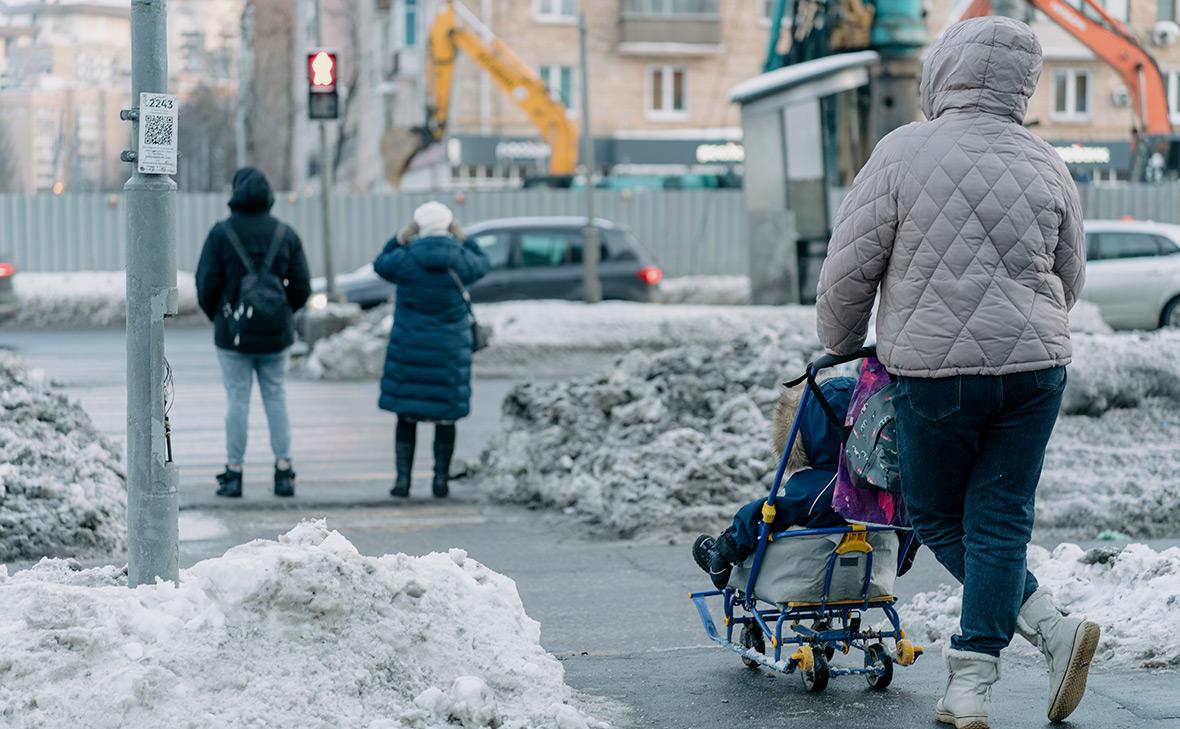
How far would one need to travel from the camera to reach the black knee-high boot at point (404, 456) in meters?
10.4

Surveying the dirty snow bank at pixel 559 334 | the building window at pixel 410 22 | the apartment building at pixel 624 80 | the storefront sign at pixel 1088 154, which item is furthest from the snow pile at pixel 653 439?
the building window at pixel 410 22

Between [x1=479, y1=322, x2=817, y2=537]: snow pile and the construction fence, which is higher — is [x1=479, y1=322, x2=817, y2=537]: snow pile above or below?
below

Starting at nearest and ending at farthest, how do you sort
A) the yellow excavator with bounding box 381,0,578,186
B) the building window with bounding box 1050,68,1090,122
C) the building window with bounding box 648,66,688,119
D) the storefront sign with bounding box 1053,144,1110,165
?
the yellow excavator with bounding box 381,0,578,186
the storefront sign with bounding box 1053,144,1110,165
the building window with bounding box 648,66,688,119
the building window with bounding box 1050,68,1090,122

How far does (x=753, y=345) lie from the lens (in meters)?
11.8

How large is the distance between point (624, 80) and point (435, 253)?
43.8 m

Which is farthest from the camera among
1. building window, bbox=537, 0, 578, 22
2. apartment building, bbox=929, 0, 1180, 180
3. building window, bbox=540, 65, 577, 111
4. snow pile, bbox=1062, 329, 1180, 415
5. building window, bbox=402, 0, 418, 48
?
building window, bbox=402, 0, 418, 48

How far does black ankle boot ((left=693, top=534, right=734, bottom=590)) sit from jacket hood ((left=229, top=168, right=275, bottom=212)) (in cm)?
547

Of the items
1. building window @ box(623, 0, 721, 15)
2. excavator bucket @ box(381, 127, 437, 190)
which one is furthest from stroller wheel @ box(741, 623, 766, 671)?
building window @ box(623, 0, 721, 15)

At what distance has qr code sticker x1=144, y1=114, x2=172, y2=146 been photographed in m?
5.32

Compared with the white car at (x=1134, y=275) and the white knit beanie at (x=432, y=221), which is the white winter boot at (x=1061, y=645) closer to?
the white knit beanie at (x=432, y=221)

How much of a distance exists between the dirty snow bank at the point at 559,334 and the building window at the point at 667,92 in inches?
1270

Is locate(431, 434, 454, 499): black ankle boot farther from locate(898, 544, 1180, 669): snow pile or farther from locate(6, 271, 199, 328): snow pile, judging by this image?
locate(6, 271, 199, 328): snow pile

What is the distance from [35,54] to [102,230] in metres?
8.80

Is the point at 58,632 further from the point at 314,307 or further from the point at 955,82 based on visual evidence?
the point at 314,307
